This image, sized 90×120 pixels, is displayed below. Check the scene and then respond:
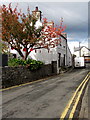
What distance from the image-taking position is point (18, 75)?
16.6 meters

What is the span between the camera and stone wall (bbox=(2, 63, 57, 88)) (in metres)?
14.4

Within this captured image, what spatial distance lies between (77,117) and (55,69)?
856 inches

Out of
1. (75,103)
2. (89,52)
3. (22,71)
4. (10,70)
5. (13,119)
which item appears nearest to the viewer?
(13,119)

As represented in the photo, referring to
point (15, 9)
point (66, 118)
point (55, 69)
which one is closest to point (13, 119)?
point (66, 118)

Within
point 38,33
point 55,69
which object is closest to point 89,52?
point 55,69

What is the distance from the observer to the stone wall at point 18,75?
14406 millimetres

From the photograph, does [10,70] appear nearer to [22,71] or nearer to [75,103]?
[22,71]

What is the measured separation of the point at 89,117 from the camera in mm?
6105

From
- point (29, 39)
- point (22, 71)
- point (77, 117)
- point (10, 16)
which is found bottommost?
point (77, 117)

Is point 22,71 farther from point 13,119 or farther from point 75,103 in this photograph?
point 13,119

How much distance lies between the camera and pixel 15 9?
68.2ft

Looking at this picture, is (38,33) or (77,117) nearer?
(77,117)

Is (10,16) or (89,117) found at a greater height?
(10,16)

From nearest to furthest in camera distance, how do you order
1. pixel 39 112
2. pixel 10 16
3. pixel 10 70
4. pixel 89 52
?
pixel 39 112, pixel 10 70, pixel 10 16, pixel 89 52
